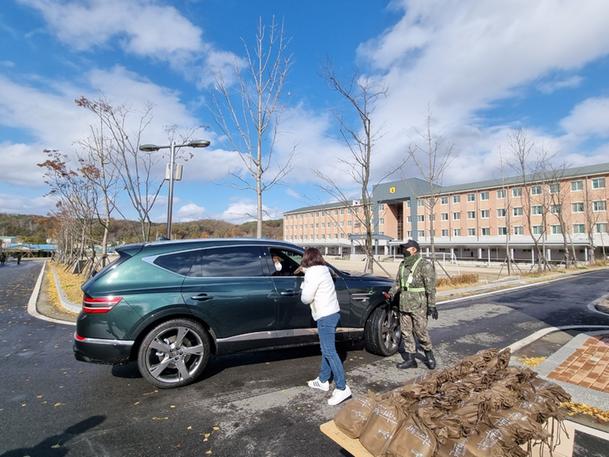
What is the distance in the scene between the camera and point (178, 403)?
3762 mm

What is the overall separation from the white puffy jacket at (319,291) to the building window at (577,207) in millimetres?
57583

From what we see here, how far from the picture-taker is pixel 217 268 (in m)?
4.61

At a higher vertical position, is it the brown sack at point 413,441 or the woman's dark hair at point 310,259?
the woman's dark hair at point 310,259

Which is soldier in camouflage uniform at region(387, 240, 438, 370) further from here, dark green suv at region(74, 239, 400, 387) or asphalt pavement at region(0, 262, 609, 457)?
dark green suv at region(74, 239, 400, 387)

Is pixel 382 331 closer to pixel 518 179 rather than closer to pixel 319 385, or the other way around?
pixel 319 385

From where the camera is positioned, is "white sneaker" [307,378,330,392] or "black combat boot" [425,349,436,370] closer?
"white sneaker" [307,378,330,392]

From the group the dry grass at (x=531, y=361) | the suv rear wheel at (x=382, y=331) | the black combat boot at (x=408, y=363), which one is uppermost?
the suv rear wheel at (x=382, y=331)

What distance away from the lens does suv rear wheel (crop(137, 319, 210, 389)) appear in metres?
4.07

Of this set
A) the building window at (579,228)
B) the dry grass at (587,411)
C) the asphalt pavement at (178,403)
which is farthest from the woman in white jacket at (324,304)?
the building window at (579,228)

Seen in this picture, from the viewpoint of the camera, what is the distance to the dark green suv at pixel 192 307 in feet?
13.1

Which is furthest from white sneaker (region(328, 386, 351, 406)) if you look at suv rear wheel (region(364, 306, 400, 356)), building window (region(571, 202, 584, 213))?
building window (region(571, 202, 584, 213))

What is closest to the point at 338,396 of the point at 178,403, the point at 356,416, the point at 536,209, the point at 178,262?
the point at 356,416

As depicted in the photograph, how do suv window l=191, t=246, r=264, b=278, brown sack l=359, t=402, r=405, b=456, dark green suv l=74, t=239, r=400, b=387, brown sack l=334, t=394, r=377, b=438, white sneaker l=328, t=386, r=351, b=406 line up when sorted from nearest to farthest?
brown sack l=359, t=402, r=405, b=456 → brown sack l=334, t=394, r=377, b=438 → white sneaker l=328, t=386, r=351, b=406 → dark green suv l=74, t=239, r=400, b=387 → suv window l=191, t=246, r=264, b=278

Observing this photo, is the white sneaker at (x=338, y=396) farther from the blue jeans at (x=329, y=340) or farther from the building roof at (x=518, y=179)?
the building roof at (x=518, y=179)
